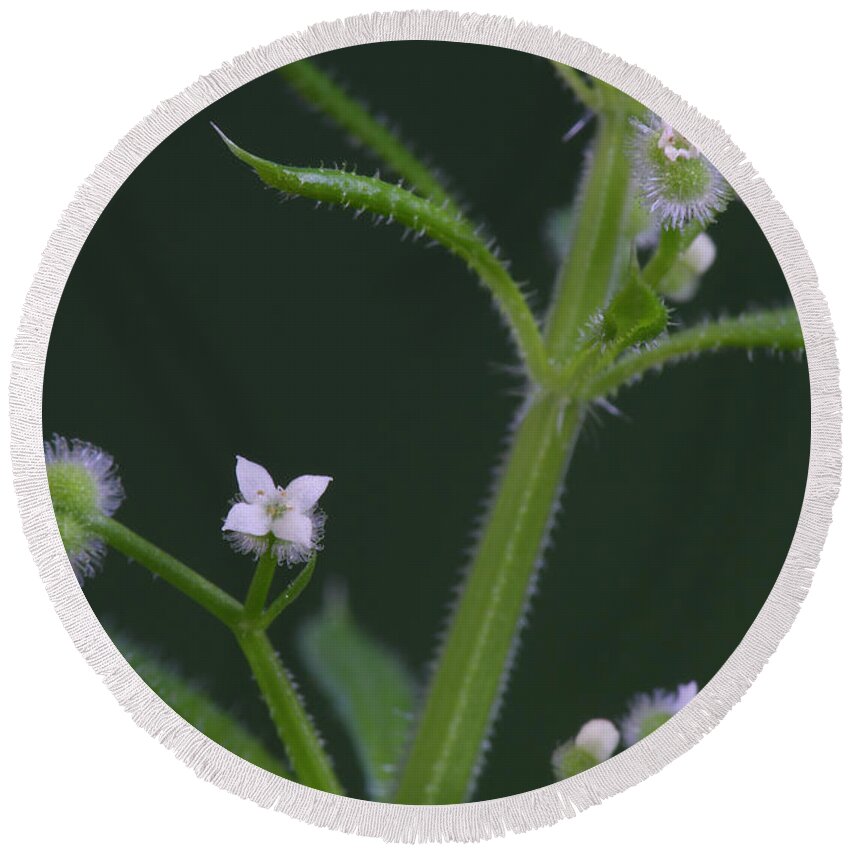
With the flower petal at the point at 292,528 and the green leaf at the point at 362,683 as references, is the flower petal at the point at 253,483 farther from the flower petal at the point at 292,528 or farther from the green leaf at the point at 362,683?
the green leaf at the point at 362,683

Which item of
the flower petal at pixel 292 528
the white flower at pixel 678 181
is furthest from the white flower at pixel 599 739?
the white flower at pixel 678 181

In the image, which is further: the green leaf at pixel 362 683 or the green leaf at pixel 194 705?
the green leaf at pixel 362 683

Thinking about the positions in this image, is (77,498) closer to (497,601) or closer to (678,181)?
(497,601)

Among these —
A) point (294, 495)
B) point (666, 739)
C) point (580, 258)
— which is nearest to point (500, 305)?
point (580, 258)

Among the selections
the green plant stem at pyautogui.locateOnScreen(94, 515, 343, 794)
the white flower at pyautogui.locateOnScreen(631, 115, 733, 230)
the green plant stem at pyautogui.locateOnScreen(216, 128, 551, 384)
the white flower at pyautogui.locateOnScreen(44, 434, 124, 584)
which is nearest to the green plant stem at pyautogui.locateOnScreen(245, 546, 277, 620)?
the green plant stem at pyautogui.locateOnScreen(94, 515, 343, 794)

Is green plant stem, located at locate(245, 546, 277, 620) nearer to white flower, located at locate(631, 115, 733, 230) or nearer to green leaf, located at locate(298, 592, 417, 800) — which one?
green leaf, located at locate(298, 592, 417, 800)

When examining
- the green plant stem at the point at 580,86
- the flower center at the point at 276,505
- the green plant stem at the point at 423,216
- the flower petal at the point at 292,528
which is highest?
the green plant stem at the point at 580,86

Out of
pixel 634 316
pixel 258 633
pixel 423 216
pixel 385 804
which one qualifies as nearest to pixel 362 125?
pixel 423 216

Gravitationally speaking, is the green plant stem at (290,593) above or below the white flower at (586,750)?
above
